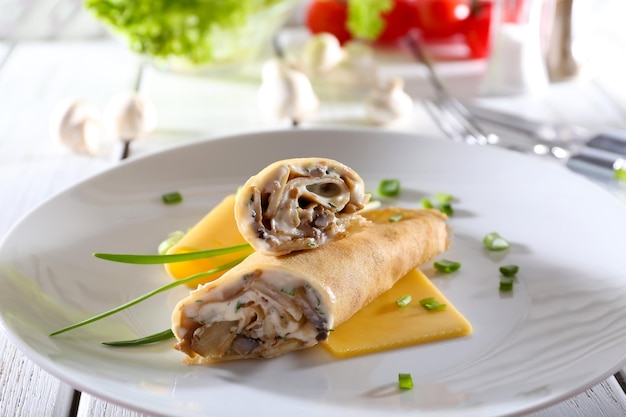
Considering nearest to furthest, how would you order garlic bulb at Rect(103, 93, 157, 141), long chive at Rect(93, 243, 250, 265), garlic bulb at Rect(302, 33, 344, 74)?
long chive at Rect(93, 243, 250, 265)
garlic bulb at Rect(103, 93, 157, 141)
garlic bulb at Rect(302, 33, 344, 74)

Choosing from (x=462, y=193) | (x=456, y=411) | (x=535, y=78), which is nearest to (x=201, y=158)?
(x=462, y=193)

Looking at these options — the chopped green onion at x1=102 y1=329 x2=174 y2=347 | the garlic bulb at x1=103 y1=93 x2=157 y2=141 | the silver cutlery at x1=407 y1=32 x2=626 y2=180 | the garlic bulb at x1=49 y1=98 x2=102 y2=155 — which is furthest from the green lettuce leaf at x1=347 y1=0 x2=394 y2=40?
the chopped green onion at x1=102 y1=329 x2=174 y2=347

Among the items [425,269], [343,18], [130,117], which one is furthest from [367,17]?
[425,269]

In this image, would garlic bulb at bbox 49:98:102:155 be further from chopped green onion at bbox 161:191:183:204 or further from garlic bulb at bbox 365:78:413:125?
Result: garlic bulb at bbox 365:78:413:125

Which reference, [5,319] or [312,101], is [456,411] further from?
[312,101]

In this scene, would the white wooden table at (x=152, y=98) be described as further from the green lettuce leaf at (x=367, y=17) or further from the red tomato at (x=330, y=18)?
the red tomato at (x=330, y=18)

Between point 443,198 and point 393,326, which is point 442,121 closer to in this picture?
point 443,198

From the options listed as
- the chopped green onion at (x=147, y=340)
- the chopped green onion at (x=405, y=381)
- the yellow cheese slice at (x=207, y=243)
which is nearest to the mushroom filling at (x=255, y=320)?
the chopped green onion at (x=147, y=340)

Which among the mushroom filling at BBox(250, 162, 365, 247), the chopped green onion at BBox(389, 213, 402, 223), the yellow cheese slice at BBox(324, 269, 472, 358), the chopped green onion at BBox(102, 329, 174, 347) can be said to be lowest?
the yellow cheese slice at BBox(324, 269, 472, 358)
